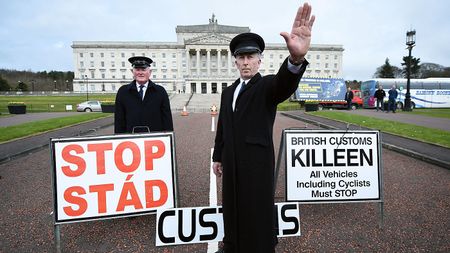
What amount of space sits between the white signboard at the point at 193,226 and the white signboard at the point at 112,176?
1.33ft

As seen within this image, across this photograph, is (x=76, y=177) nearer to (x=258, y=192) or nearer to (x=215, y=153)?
(x=215, y=153)

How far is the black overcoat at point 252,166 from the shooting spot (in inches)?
86.3

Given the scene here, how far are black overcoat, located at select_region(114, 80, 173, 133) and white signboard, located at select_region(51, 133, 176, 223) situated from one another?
2.76ft

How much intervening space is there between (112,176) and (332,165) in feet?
10.3

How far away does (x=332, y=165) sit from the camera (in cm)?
372

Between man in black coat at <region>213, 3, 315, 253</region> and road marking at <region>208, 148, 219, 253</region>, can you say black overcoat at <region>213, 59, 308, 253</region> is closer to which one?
man in black coat at <region>213, 3, 315, 253</region>

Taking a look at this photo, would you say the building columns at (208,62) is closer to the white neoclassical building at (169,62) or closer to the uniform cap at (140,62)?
the white neoclassical building at (169,62)

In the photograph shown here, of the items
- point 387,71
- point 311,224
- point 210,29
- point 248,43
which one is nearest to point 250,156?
point 248,43

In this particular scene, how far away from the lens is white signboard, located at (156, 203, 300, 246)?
303cm

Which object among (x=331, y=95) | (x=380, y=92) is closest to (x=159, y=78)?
(x=331, y=95)

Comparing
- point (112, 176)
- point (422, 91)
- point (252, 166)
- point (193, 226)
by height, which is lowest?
point (193, 226)

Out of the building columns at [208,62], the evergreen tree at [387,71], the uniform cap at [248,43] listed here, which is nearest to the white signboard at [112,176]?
the uniform cap at [248,43]

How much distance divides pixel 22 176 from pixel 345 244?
6.82 metres

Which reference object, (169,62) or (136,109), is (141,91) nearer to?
(136,109)
